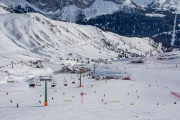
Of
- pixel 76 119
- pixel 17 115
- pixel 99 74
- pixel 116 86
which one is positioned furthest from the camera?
pixel 99 74

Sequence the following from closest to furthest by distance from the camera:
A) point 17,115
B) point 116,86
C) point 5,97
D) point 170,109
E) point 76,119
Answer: point 76,119
point 17,115
point 170,109
point 5,97
point 116,86

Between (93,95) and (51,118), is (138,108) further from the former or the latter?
(93,95)

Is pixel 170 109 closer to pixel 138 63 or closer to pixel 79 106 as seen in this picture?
pixel 79 106

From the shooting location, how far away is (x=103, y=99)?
266 ft

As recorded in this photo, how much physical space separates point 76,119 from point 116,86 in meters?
53.1

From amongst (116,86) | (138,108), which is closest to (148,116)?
(138,108)

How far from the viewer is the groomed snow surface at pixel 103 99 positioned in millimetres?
58000

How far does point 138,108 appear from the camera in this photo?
6606 centimetres

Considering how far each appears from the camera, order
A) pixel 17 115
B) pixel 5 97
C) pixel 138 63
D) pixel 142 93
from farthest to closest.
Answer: pixel 138 63
pixel 142 93
pixel 5 97
pixel 17 115

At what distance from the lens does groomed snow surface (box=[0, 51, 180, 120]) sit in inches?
2283

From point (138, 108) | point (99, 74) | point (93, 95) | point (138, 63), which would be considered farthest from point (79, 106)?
point (138, 63)

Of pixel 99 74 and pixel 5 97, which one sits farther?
pixel 99 74

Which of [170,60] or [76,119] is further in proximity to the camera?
[170,60]

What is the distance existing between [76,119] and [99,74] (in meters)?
88.7
